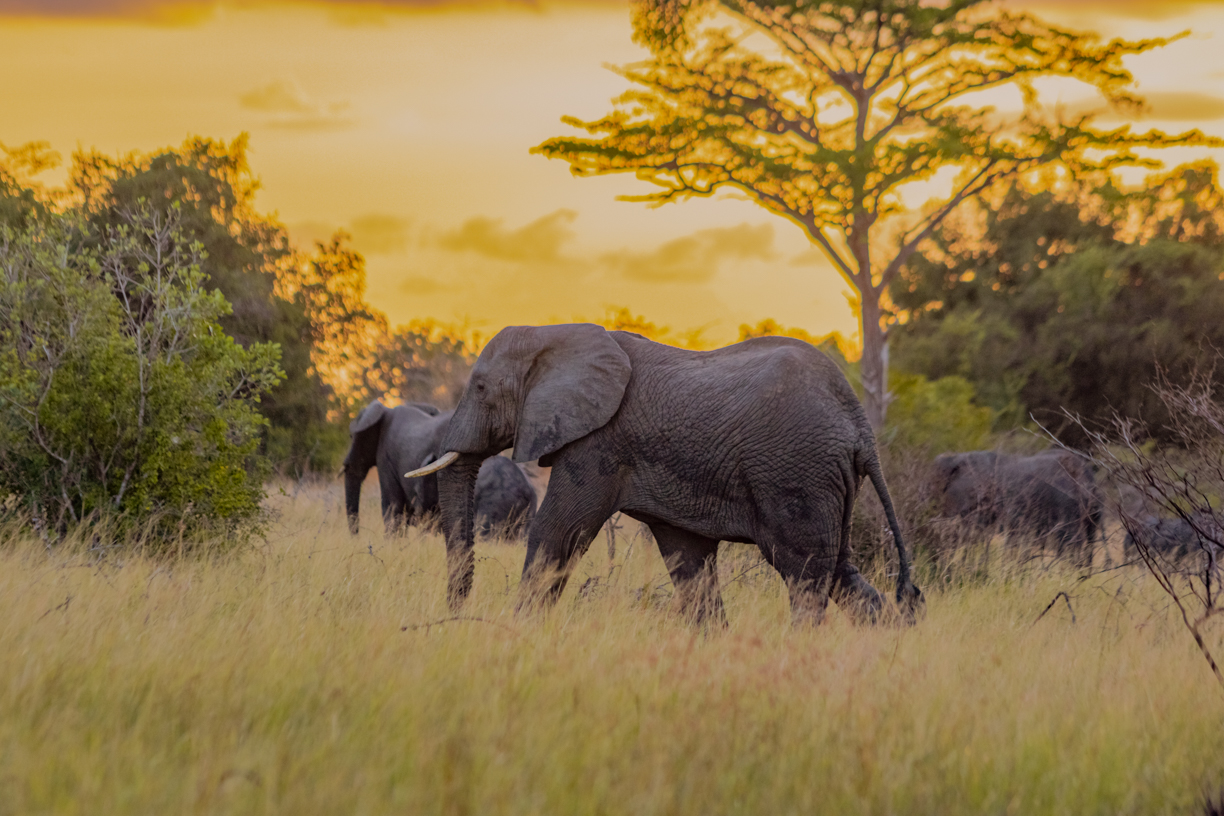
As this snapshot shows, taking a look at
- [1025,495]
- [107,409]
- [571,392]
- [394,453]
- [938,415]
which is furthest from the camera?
[938,415]

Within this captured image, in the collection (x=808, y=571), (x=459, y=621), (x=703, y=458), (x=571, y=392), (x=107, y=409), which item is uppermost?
(x=571, y=392)

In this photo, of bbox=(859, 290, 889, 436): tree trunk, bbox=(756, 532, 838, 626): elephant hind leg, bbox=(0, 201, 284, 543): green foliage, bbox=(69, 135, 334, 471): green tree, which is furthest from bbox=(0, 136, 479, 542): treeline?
bbox=(859, 290, 889, 436): tree trunk

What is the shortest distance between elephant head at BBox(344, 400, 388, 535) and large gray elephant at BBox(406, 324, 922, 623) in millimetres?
6116

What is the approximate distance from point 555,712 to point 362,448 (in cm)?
→ 957

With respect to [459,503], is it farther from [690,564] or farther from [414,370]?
[414,370]

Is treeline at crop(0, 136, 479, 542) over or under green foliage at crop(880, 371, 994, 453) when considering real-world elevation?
over

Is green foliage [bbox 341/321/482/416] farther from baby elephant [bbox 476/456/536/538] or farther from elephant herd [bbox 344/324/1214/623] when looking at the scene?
elephant herd [bbox 344/324/1214/623]

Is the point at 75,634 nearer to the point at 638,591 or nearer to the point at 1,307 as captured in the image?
the point at 638,591

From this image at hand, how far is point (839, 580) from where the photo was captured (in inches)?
283

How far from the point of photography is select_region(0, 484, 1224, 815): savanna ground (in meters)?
3.73

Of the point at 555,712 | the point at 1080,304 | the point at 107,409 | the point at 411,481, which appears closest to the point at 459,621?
the point at 555,712

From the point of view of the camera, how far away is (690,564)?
7.43 meters

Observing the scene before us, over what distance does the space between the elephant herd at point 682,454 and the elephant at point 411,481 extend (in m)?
4.14

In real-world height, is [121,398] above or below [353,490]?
above
